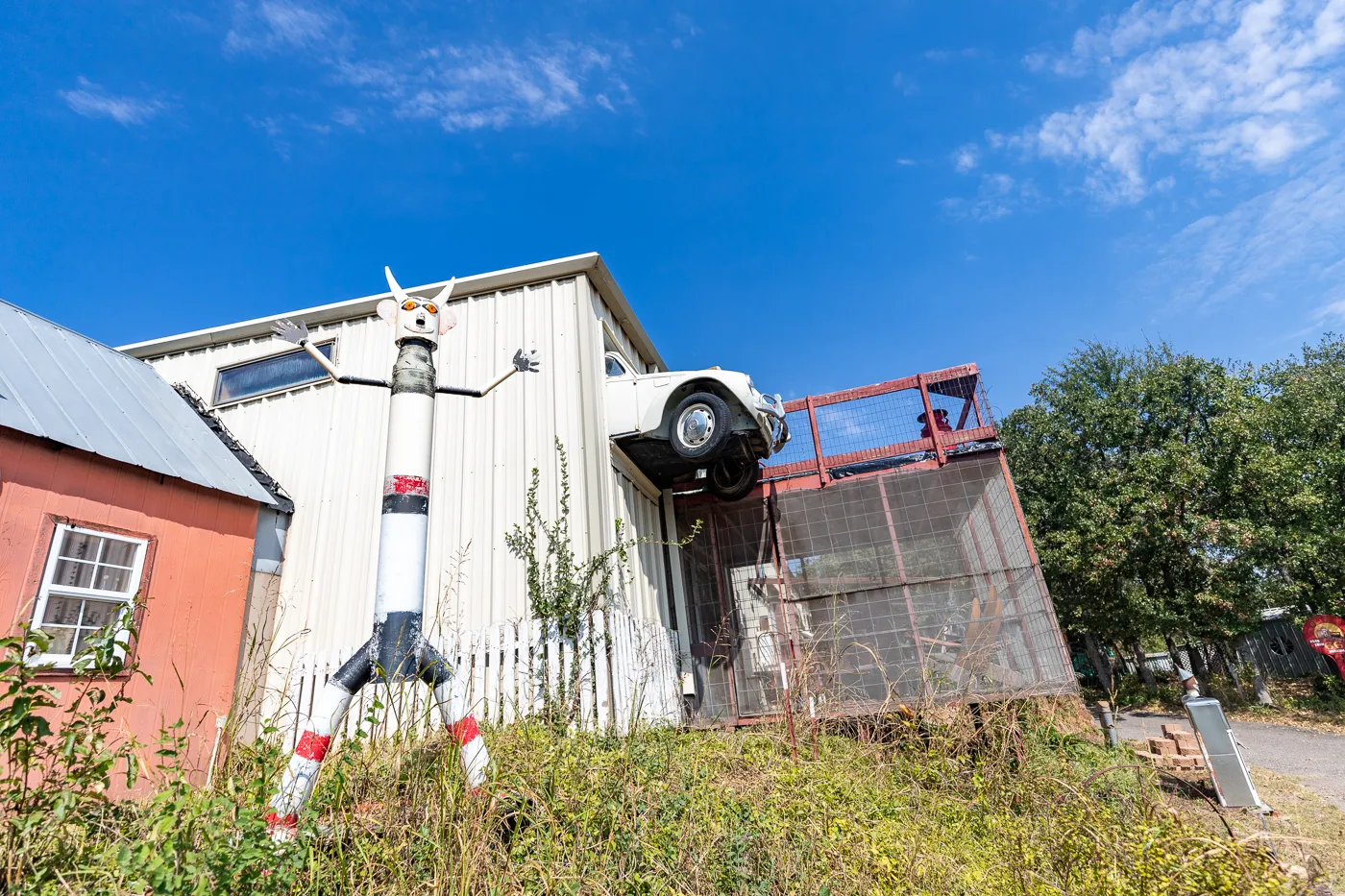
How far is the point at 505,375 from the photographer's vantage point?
4.93 metres

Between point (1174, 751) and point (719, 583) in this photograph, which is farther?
point (719, 583)

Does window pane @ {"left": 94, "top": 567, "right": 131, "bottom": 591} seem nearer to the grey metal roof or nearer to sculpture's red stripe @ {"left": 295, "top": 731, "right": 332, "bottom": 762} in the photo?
the grey metal roof

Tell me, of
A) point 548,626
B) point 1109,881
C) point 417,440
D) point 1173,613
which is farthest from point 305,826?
point 1173,613

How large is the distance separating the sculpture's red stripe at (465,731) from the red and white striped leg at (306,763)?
589mm

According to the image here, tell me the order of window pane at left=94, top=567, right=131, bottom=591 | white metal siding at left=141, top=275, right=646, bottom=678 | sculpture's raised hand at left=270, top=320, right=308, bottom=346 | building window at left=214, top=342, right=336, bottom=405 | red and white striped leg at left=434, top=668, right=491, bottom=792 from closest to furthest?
red and white striped leg at left=434, top=668, right=491, bottom=792, sculpture's raised hand at left=270, top=320, right=308, bottom=346, window pane at left=94, top=567, right=131, bottom=591, white metal siding at left=141, top=275, right=646, bottom=678, building window at left=214, top=342, right=336, bottom=405

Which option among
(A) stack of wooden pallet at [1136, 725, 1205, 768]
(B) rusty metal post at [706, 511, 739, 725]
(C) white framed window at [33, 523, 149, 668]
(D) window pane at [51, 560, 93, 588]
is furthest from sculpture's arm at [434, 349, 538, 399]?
(A) stack of wooden pallet at [1136, 725, 1205, 768]

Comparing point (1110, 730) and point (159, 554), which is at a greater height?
point (159, 554)

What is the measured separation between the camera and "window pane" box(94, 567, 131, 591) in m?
5.70

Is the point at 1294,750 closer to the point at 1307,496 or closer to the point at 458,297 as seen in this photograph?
the point at 1307,496

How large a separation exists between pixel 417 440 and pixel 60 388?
492 cm

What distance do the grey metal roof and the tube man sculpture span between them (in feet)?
9.04

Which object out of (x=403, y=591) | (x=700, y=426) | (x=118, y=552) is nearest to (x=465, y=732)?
(x=403, y=591)

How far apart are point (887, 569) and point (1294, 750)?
317 inches

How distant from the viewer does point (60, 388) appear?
6.34 m
